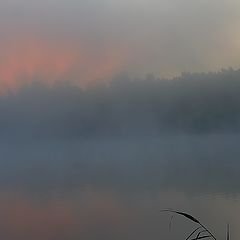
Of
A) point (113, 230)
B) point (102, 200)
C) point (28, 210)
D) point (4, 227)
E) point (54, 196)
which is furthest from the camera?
point (54, 196)

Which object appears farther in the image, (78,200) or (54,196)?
(54,196)

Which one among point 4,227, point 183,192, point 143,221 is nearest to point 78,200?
point 183,192

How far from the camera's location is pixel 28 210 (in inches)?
890

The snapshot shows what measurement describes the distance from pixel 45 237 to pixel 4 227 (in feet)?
10.5

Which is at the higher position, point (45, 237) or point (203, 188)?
point (203, 188)

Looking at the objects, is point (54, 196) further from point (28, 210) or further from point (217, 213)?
point (217, 213)

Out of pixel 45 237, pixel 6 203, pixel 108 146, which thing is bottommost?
pixel 45 237

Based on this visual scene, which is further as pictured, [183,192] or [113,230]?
[183,192]

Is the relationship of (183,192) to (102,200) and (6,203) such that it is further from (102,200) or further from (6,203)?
(6,203)

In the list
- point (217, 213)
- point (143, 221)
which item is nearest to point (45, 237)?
point (143, 221)

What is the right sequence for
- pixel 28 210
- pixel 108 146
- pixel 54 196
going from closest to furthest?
pixel 28 210 < pixel 54 196 < pixel 108 146

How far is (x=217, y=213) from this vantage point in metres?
16.5

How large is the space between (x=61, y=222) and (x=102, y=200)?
6.35 meters

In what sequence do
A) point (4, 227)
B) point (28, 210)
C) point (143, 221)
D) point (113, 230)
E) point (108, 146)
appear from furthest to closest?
point (108, 146) → point (28, 210) → point (4, 227) → point (143, 221) → point (113, 230)
